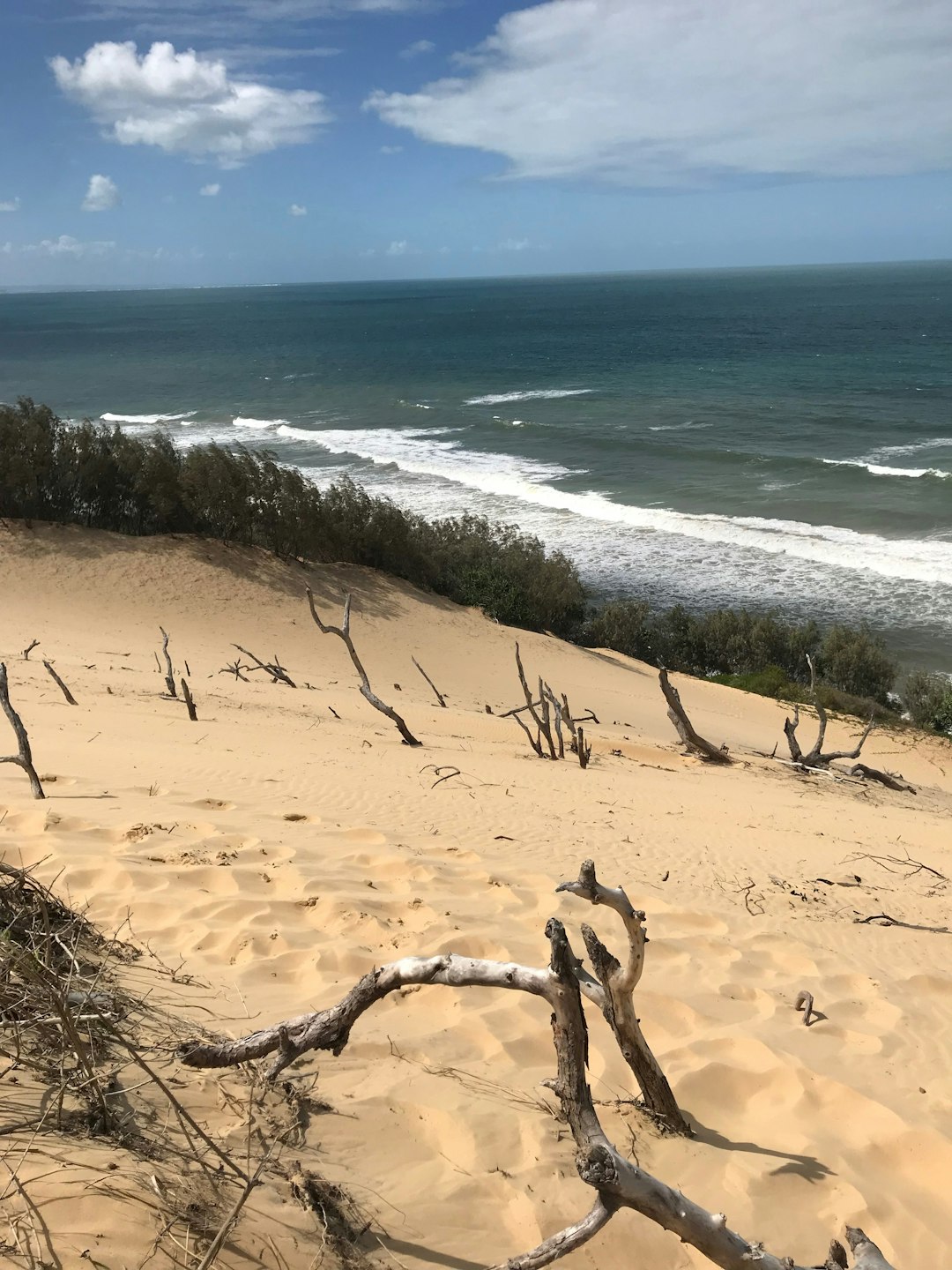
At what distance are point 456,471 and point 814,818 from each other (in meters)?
31.2

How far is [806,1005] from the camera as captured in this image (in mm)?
4785

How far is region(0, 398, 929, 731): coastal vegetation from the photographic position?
22.1 m

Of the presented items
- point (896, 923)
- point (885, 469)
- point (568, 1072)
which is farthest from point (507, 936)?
point (885, 469)

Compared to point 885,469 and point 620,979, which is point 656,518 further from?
point 620,979

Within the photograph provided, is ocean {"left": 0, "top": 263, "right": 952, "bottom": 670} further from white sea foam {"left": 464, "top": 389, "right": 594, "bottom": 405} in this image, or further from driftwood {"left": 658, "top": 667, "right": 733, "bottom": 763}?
driftwood {"left": 658, "top": 667, "right": 733, "bottom": 763}

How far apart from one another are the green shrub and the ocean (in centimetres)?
257

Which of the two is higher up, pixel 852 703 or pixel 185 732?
pixel 185 732

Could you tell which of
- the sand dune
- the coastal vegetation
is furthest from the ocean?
the sand dune

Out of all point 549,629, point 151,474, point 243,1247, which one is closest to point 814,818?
point 243,1247

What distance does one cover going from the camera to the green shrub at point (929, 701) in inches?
723

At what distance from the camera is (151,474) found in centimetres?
2255

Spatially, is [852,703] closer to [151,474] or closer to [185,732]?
[185,732]

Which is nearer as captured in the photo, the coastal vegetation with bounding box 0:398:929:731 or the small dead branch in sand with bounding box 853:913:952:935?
the small dead branch in sand with bounding box 853:913:952:935

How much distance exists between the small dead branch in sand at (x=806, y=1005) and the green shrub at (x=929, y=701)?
14763mm
